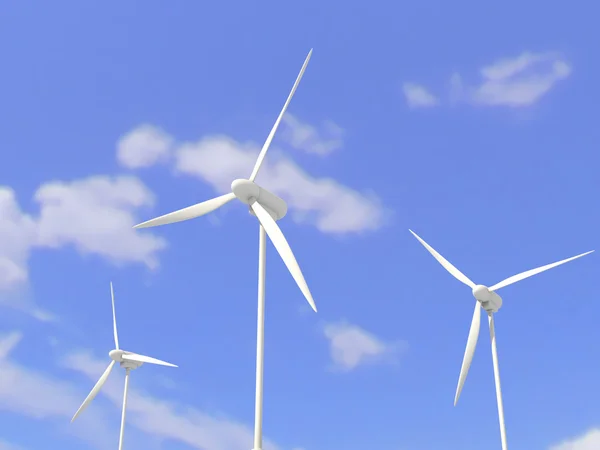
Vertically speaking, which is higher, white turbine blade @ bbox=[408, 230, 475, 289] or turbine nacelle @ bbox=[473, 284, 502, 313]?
white turbine blade @ bbox=[408, 230, 475, 289]

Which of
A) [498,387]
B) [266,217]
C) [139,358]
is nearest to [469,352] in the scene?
[498,387]

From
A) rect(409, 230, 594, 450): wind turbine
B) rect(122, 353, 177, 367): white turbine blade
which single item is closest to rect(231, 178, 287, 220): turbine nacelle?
rect(409, 230, 594, 450): wind turbine

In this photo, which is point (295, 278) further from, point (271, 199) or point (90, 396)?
point (90, 396)

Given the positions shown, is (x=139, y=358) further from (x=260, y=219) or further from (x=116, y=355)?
(x=260, y=219)

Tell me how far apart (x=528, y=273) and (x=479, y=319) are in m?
5.88

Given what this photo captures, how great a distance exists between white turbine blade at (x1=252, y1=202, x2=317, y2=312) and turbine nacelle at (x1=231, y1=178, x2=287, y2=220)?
41cm

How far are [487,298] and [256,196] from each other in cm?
2456

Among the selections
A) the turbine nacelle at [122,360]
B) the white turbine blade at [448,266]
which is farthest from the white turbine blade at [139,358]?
the white turbine blade at [448,266]

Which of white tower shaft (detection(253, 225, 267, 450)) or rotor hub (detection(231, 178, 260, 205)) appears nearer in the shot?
white tower shaft (detection(253, 225, 267, 450))

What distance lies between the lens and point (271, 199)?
3772 cm

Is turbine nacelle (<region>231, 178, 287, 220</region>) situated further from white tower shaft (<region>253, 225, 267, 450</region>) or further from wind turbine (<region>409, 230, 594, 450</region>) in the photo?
wind turbine (<region>409, 230, 594, 450</region>)

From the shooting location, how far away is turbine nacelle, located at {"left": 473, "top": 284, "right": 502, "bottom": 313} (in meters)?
52.8

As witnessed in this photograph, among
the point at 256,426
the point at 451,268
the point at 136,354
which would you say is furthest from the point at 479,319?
the point at 136,354

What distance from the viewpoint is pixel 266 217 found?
35.8m
